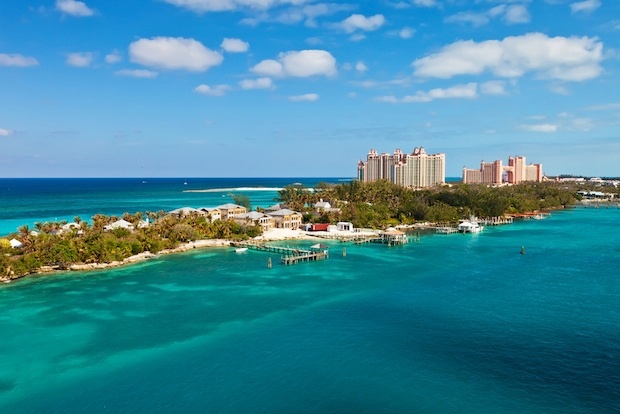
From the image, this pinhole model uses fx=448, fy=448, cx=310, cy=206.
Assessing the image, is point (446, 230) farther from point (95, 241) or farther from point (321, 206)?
point (95, 241)

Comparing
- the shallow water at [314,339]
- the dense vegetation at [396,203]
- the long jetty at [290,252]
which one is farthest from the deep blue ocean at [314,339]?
the dense vegetation at [396,203]

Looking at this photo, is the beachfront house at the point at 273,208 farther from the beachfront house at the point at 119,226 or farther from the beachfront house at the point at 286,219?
the beachfront house at the point at 119,226

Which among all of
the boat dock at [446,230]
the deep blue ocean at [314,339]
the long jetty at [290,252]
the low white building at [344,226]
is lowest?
the deep blue ocean at [314,339]

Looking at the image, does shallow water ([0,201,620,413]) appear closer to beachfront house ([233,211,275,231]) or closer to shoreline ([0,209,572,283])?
shoreline ([0,209,572,283])

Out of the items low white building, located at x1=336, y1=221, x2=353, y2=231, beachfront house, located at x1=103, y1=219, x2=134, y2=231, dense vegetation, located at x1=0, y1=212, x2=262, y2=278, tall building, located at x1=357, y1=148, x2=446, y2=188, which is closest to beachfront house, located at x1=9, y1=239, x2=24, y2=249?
dense vegetation, located at x1=0, y1=212, x2=262, y2=278

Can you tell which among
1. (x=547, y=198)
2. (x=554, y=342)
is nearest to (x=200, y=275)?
(x=554, y=342)

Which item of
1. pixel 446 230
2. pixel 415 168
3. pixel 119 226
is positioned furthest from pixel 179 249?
pixel 415 168

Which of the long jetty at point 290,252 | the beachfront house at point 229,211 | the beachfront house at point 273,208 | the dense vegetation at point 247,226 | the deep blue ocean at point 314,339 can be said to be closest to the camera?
the deep blue ocean at point 314,339
